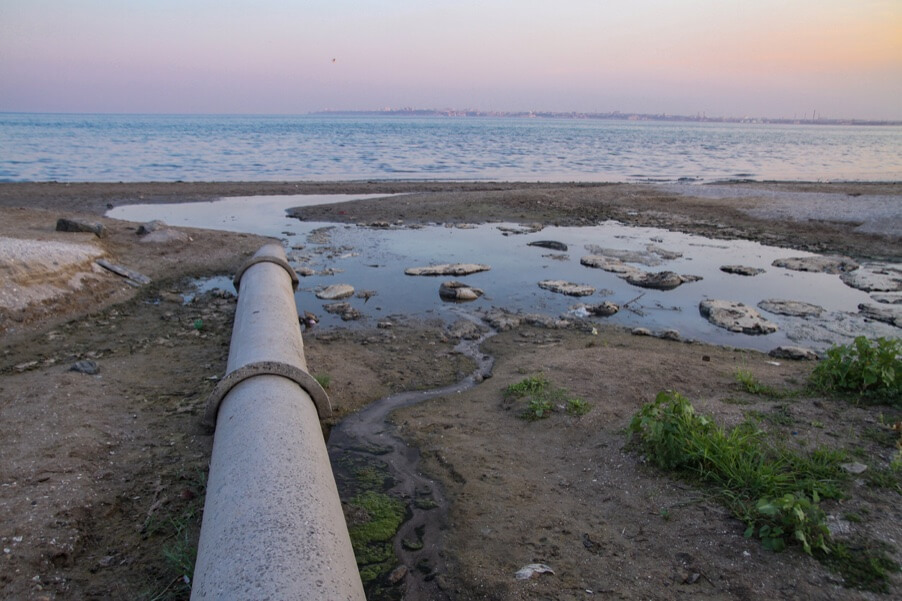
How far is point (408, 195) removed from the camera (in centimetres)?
1881

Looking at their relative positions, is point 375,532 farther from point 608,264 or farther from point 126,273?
point 608,264

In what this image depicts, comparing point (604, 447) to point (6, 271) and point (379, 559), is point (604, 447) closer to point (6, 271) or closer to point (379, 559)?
point (379, 559)

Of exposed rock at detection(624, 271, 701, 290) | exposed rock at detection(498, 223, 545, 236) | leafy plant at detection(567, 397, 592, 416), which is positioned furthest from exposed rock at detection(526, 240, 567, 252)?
leafy plant at detection(567, 397, 592, 416)

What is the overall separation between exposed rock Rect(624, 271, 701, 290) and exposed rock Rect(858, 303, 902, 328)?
2.25 meters

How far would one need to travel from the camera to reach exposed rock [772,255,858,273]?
991 centimetres

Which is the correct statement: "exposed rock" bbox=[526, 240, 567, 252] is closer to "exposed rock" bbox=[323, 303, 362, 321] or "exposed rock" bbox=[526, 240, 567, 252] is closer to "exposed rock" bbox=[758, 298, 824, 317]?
"exposed rock" bbox=[758, 298, 824, 317]

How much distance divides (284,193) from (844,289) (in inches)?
608

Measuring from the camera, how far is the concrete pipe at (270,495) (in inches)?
88.7

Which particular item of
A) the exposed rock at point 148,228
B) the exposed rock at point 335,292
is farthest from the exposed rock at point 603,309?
the exposed rock at point 148,228

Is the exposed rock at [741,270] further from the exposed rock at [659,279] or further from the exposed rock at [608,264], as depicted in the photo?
the exposed rock at [608,264]

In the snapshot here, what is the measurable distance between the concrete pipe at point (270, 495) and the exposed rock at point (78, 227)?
7.62 metres

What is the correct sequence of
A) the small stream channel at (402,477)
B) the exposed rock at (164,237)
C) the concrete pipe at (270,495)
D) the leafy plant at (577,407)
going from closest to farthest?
the concrete pipe at (270,495) → the small stream channel at (402,477) → the leafy plant at (577,407) → the exposed rock at (164,237)

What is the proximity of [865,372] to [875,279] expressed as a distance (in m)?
5.77

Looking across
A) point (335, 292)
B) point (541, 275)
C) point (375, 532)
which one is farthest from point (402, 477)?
point (541, 275)
